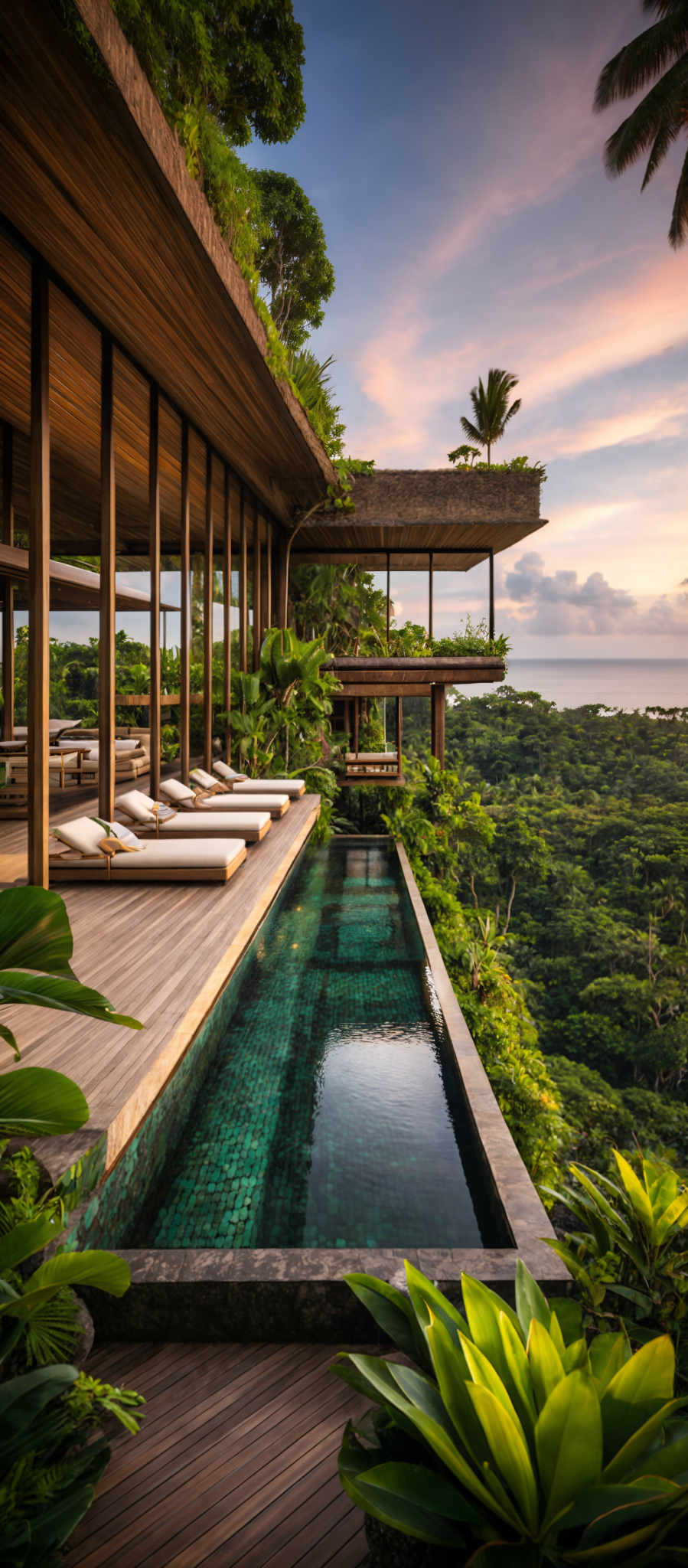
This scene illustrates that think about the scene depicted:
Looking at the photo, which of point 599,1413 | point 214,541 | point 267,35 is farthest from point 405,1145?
point 267,35

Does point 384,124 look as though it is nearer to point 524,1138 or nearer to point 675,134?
point 675,134

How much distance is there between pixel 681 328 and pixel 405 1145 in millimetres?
Answer: 35813

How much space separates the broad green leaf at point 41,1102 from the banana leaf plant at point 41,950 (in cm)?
6

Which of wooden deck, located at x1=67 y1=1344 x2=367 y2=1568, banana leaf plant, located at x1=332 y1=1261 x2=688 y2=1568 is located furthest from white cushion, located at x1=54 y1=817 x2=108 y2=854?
banana leaf plant, located at x1=332 y1=1261 x2=688 y2=1568

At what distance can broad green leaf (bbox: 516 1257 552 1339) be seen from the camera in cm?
159

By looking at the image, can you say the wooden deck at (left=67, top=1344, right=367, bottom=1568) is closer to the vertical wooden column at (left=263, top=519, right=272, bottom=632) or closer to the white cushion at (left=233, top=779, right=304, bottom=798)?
the white cushion at (left=233, top=779, right=304, bottom=798)

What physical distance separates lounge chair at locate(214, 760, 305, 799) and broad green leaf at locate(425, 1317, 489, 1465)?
24.4 ft

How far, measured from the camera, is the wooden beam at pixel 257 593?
36.4ft

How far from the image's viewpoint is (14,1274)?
1717mm

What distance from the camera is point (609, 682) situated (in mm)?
55375

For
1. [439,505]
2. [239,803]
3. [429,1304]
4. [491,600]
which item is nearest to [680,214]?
[439,505]

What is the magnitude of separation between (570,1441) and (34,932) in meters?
1.25

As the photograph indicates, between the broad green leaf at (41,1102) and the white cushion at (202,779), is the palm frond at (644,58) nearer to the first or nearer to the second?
the white cushion at (202,779)

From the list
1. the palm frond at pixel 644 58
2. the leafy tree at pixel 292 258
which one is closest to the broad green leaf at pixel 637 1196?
the palm frond at pixel 644 58
